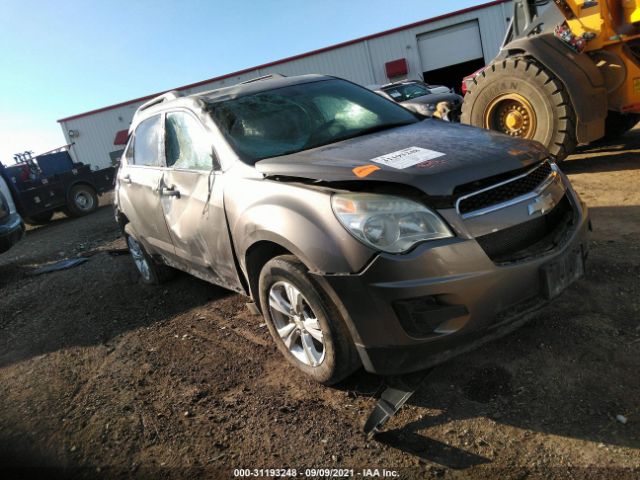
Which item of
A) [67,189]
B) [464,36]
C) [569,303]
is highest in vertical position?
[464,36]

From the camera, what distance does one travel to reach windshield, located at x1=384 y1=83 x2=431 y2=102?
1258 cm

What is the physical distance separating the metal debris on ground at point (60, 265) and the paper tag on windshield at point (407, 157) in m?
5.90

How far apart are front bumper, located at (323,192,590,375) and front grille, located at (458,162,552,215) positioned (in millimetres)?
202

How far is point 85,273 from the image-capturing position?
6.27 meters

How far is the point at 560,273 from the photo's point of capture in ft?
7.73

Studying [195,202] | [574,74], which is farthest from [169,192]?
[574,74]

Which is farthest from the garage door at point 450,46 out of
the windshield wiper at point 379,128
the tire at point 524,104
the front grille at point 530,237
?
the front grille at point 530,237

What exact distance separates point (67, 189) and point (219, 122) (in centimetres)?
1142

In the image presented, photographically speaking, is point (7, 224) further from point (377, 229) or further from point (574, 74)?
point (574, 74)

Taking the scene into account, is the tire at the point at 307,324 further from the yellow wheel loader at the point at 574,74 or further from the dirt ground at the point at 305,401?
the yellow wheel loader at the point at 574,74

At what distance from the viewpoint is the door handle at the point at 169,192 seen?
354 cm

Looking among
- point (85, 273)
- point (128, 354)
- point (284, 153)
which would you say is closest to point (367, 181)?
point (284, 153)

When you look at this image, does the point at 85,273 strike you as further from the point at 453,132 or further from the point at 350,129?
the point at 453,132

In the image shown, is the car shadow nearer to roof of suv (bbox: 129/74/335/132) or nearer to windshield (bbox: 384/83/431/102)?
roof of suv (bbox: 129/74/335/132)
